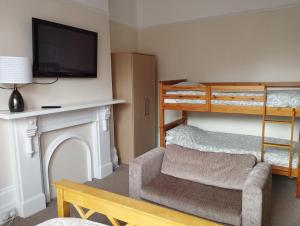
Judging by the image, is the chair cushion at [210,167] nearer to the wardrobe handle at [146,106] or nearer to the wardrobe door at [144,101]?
the wardrobe door at [144,101]

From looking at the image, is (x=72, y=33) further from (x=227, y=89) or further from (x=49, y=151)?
(x=227, y=89)

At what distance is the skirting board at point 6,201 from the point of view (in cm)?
237

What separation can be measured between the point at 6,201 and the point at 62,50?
1.67 metres

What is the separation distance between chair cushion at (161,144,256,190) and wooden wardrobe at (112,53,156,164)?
4.43 feet

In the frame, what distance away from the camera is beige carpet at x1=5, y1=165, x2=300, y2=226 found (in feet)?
7.89

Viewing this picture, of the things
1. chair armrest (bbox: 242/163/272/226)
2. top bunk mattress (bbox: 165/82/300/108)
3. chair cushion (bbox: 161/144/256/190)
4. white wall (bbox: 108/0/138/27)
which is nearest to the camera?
chair armrest (bbox: 242/163/272/226)

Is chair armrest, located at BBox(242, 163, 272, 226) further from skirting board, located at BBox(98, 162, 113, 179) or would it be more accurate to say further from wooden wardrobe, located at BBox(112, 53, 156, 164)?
wooden wardrobe, located at BBox(112, 53, 156, 164)

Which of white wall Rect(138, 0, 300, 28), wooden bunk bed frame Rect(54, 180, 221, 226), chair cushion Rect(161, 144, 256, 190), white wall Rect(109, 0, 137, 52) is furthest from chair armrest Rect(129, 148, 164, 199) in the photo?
white wall Rect(138, 0, 300, 28)

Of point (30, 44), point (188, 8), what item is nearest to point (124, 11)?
point (188, 8)

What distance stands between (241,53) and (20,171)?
11.1 feet

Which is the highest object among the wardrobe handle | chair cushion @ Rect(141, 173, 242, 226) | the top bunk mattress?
the top bunk mattress

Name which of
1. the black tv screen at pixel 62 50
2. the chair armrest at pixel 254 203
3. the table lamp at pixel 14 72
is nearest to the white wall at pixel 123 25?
the black tv screen at pixel 62 50

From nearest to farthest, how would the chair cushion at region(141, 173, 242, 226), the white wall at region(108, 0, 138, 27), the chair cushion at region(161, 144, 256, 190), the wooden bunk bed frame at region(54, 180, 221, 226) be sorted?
1. the wooden bunk bed frame at region(54, 180, 221, 226)
2. the chair cushion at region(141, 173, 242, 226)
3. the chair cushion at region(161, 144, 256, 190)
4. the white wall at region(108, 0, 138, 27)

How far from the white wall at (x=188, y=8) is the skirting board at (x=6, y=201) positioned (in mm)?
3486
